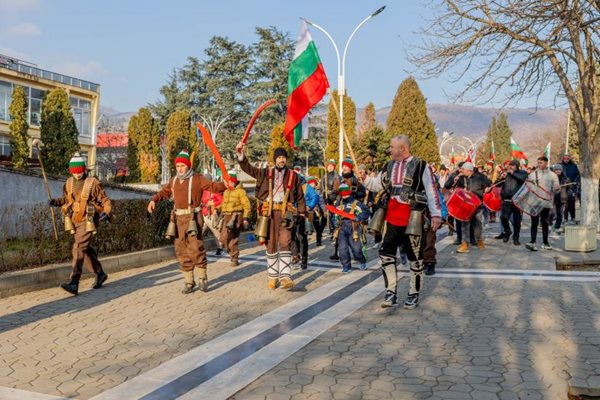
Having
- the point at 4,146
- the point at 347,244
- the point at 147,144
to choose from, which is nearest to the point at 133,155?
the point at 147,144

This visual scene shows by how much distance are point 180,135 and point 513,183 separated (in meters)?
35.5

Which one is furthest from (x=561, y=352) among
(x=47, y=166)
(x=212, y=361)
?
(x=47, y=166)

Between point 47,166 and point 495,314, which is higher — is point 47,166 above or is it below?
above

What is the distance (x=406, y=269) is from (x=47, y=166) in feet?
83.6

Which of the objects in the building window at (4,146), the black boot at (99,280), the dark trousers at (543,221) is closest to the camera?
the black boot at (99,280)

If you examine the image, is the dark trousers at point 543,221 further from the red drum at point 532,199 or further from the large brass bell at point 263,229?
the large brass bell at point 263,229

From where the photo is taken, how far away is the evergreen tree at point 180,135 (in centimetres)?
4425

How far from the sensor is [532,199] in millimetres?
12422

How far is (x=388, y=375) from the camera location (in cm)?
447

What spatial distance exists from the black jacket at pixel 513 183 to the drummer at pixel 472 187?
45 centimetres

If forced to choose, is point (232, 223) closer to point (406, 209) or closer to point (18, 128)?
point (406, 209)

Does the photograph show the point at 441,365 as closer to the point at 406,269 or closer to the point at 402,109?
the point at 406,269

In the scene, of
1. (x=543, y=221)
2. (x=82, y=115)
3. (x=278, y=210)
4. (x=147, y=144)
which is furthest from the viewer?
(x=147, y=144)

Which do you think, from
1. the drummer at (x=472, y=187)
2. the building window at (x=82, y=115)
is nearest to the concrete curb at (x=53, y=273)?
the drummer at (x=472, y=187)
